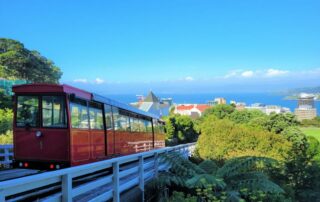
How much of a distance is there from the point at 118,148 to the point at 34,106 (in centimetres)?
491

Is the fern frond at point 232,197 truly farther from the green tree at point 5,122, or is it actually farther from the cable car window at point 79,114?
the green tree at point 5,122

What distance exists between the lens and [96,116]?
13773mm

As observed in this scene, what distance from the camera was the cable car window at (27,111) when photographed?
40.1ft

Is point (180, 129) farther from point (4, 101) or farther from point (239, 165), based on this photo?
point (239, 165)

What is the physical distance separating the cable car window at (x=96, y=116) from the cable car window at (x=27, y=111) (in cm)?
184

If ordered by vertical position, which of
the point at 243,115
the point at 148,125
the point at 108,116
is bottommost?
the point at 243,115

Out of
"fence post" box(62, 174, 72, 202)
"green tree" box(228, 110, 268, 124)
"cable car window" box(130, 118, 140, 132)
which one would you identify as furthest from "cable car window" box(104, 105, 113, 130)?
"green tree" box(228, 110, 268, 124)

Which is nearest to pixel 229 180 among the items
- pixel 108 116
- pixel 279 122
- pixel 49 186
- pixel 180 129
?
pixel 49 186

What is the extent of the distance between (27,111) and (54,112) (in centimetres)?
102

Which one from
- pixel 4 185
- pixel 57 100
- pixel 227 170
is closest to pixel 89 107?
pixel 57 100

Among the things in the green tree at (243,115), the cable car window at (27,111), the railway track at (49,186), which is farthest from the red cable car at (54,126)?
the green tree at (243,115)

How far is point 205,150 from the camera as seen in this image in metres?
21.9

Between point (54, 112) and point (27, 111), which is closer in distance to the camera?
point (54, 112)

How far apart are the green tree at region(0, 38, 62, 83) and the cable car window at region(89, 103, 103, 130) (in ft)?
150
